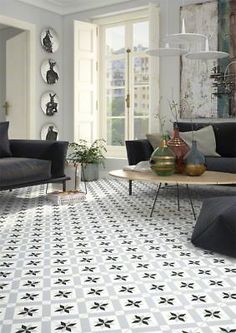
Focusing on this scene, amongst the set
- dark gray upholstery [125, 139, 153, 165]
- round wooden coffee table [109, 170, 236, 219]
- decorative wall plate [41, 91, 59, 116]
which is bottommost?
round wooden coffee table [109, 170, 236, 219]

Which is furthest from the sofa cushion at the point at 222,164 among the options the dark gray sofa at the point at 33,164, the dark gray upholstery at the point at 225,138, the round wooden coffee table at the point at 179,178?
the dark gray sofa at the point at 33,164

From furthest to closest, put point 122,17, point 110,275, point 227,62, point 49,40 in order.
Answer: point 49,40, point 122,17, point 227,62, point 110,275

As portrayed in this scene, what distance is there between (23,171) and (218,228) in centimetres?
216

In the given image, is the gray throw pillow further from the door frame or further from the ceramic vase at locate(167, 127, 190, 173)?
the door frame

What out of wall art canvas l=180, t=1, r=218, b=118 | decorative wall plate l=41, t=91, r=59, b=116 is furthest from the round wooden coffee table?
decorative wall plate l=41, t=91, r=59, b=116

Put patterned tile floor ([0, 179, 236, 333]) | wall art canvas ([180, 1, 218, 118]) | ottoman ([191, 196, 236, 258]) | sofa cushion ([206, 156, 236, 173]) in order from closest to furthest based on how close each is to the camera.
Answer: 1. patterned tile floor ([0, 179, 236, 333])
2. ottoman ([191, 196, 236, 258])
3. sofa cushion ([206, 156, 236, 173])
4. wall art canvas ([180, 1, 218, 118])

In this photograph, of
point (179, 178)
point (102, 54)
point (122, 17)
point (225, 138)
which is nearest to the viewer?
point (179, 178)

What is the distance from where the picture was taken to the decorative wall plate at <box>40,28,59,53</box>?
638 centimetres

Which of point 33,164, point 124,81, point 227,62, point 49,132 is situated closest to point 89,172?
point 49,132

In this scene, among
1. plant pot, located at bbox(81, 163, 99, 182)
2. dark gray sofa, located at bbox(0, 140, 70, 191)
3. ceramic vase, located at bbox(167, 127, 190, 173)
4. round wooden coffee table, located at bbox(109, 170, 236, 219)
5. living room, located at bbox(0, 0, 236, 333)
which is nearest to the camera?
living room, located at bbox(0, 0, 236, 333)

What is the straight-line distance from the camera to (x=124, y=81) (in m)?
6.45

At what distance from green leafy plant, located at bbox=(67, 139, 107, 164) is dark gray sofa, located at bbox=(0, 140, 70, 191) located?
4.11 feet

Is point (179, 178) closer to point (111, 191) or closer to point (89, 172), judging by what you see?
point (111, 191)

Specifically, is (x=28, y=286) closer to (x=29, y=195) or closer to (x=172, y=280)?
(x=172, y=280)
